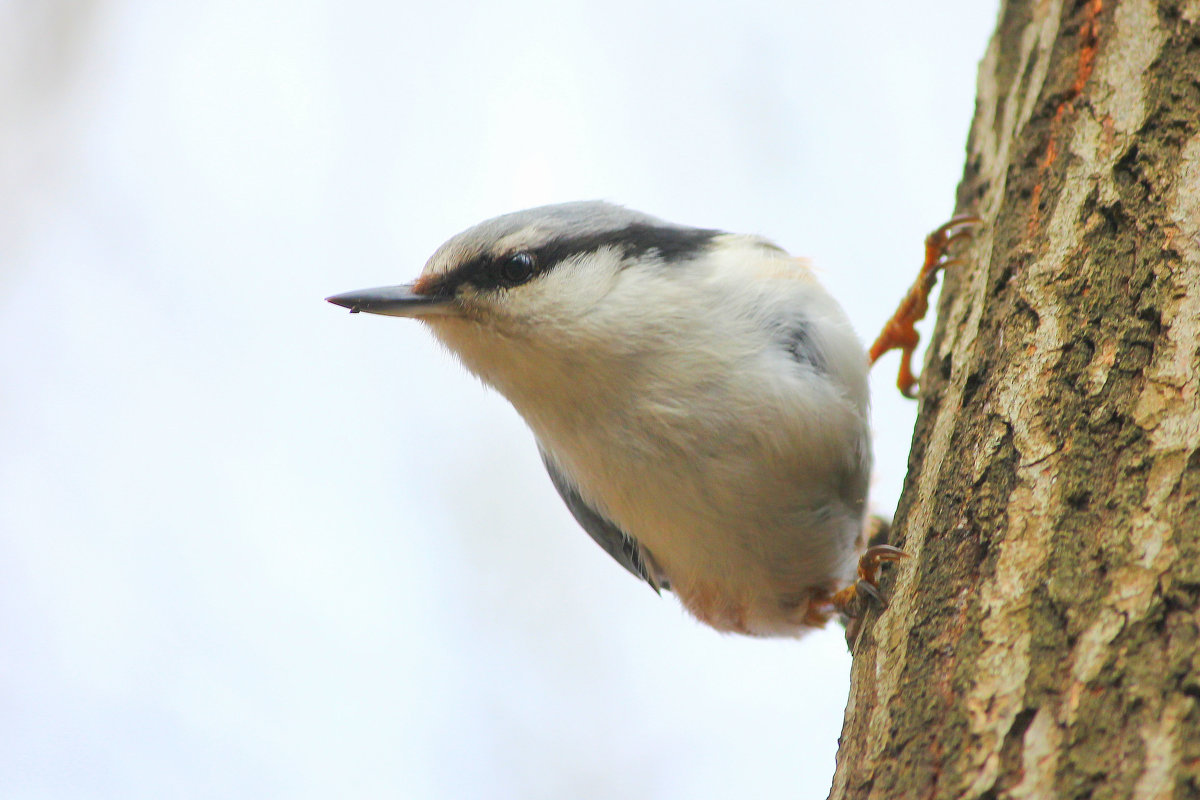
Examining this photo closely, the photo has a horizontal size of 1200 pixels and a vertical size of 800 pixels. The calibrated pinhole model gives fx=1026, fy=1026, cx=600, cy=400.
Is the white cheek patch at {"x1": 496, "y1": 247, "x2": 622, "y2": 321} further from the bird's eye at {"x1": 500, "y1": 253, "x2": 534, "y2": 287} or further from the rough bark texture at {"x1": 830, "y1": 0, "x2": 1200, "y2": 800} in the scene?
the rough bark texture at {"x1": 830, "y1": 0, "x2": 1200, "y2": 800}

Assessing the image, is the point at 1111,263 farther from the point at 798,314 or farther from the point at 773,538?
the point at 773,538

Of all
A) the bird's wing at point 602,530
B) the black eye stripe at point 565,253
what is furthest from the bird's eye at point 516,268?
the bird's wing at point 602,530

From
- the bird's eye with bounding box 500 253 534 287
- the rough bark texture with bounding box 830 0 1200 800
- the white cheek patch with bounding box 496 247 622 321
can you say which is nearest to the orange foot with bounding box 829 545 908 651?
the rough bark texture with bounding box 830 0 1200 800

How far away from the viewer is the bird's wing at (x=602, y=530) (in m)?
2.73

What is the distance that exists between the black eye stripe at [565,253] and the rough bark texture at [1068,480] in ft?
2.26

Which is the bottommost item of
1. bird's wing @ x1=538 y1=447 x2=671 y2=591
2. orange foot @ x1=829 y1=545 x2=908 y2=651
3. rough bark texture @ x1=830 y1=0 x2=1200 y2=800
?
bird's wing @ x1=538 y1=447 x2=671 y2=591

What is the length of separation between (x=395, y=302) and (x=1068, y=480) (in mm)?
1540

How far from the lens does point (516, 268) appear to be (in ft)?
7.89

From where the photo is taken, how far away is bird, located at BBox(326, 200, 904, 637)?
221cm

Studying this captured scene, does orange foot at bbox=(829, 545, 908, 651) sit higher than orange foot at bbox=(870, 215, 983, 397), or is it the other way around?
orange foot at bbox=(870, 215, 983, 397)

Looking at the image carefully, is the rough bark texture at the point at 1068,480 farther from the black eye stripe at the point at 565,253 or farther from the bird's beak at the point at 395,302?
the bird's beak at the point at 395,302

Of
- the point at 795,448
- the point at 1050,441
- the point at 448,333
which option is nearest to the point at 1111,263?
the point at 1050,441

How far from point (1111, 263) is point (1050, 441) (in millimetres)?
361

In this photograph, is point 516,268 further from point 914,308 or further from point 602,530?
point 914,308
